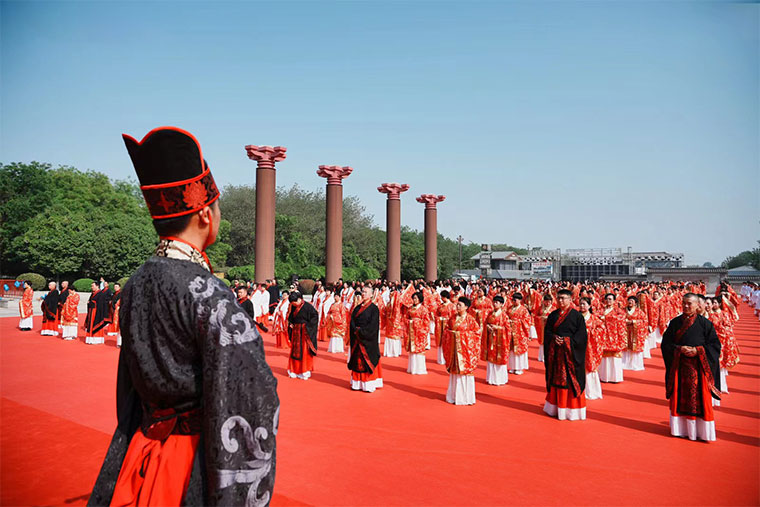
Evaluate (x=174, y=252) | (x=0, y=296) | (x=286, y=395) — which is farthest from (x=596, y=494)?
(x=0, y=296)

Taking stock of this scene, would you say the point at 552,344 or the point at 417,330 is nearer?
the point at 552,344

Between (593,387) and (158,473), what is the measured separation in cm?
910

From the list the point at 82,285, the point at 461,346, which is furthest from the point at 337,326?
the point at 82,285

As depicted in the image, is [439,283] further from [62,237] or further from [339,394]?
[62,237]

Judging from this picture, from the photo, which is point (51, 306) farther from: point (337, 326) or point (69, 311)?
point (337, 326)

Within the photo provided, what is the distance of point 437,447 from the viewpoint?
626 centimetres

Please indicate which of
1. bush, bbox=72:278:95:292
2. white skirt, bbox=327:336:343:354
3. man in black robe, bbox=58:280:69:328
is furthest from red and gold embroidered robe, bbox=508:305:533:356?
bush, bbox=72:278:95:292

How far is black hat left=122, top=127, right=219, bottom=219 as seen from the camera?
1.84m

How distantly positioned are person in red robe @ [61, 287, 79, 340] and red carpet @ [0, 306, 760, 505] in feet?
18.4

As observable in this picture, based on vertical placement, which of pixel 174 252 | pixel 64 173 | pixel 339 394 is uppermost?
pixel 64 173

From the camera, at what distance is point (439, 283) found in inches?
857

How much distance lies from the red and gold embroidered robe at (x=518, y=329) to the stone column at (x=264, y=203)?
13.0 m

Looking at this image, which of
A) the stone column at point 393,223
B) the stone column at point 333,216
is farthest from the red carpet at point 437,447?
the stone column at point 393,223

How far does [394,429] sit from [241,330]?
596 centimetres
